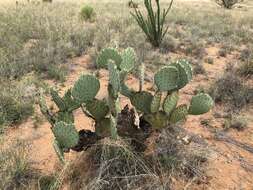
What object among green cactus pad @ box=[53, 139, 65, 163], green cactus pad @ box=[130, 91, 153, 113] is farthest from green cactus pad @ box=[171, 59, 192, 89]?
green cactus pad @ box=[53, 139, 65, 163]

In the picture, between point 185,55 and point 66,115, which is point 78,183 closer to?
point 66,115

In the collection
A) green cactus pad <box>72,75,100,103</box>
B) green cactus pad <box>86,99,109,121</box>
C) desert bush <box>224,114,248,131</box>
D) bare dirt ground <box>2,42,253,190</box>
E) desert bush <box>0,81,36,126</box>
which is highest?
green cactus pad <box>72,75,100,103</box>

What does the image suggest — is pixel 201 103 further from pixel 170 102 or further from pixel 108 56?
pixel 108 56

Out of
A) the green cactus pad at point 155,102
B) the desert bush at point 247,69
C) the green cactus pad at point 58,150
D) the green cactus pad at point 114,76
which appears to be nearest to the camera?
the green cactus pad at point 58,150

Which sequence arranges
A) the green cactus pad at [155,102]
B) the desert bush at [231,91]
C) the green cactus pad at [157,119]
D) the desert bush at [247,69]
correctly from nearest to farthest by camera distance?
the green cactus pad at [155,102] < the green cactus pad at [157,119] < the desert bush at [231,91] < the desert bush at [247,69]

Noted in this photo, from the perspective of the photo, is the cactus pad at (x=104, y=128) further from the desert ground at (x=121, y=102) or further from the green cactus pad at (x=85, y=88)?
the green cactus pad at (x=85, y=88)

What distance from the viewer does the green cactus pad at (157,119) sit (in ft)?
14.1

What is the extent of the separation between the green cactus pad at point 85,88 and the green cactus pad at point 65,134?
1.10 feet

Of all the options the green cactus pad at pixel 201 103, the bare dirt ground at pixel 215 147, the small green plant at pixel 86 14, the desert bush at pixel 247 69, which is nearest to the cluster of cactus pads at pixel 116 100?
the green cactus pad at pixel 201 103

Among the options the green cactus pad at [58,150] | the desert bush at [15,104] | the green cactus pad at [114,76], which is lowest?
the desert bush at [15,104]

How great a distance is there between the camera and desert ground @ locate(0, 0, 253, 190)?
4.11 meters

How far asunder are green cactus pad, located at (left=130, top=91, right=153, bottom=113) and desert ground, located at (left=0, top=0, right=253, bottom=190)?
1.14 ft

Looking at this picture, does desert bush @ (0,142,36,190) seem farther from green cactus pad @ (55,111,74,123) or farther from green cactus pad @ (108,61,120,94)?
green cactus pad @ (108,61,120,94)

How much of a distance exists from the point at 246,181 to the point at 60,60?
4393 mm
